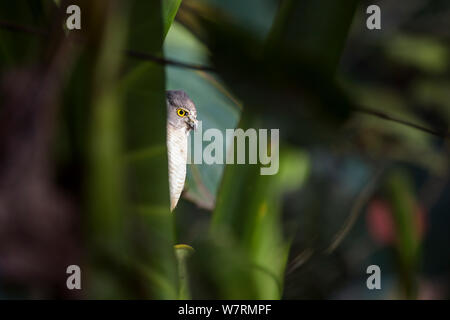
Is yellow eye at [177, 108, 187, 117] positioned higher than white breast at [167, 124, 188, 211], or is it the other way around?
yellow eye at [177, 108, 187, 117]

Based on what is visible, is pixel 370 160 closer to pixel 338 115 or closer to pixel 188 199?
pixel 188 199

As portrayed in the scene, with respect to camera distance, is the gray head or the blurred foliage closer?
the blurred foliage

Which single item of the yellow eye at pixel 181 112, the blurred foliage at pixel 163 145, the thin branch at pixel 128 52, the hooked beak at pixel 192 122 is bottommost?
the blurred foliage at pixel 163 145

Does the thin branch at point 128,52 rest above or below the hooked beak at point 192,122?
above

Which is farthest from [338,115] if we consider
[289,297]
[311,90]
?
[289,297]
